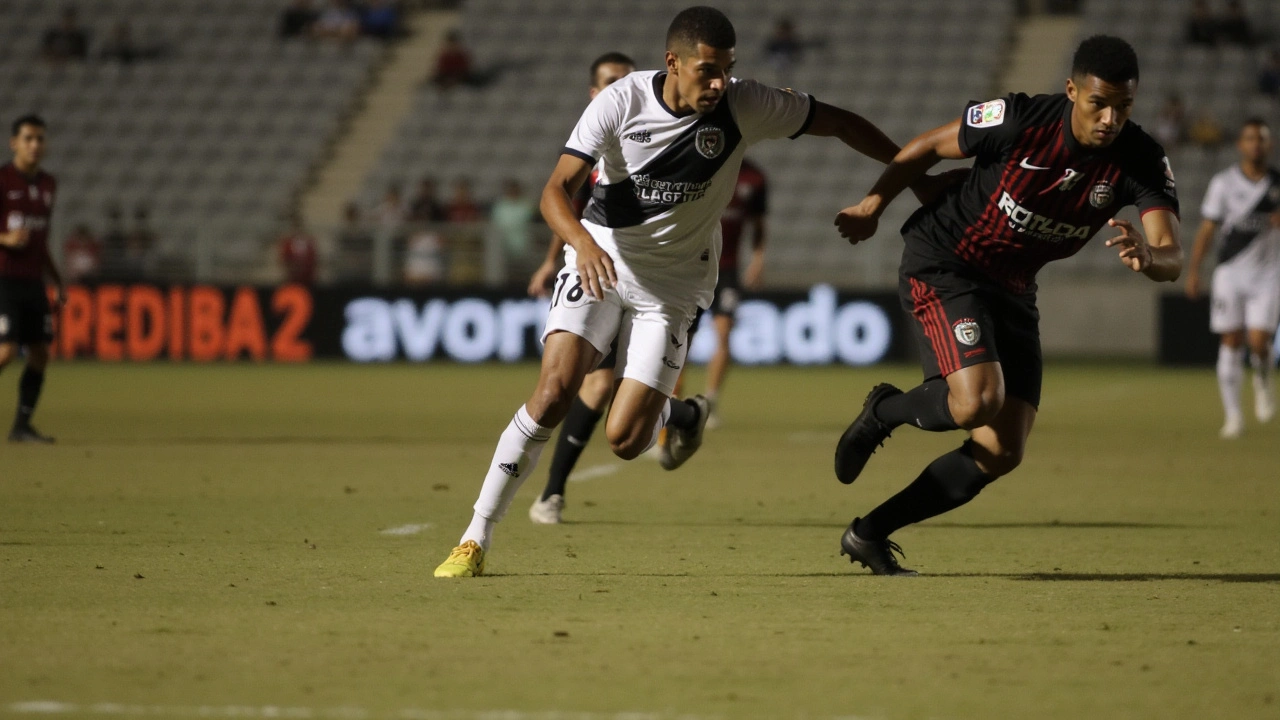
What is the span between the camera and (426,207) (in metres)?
25.1

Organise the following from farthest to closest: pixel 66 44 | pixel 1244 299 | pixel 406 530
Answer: pixel 66 44
pixel 1244 299
pixel 406 530

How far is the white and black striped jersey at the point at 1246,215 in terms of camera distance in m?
13.7

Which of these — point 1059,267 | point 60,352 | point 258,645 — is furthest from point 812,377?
point 258,645

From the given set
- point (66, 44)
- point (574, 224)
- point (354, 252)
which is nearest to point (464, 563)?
point (574, 224)

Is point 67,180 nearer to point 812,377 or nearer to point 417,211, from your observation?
point 417,211

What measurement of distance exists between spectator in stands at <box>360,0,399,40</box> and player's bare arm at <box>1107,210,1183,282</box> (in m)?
27.0

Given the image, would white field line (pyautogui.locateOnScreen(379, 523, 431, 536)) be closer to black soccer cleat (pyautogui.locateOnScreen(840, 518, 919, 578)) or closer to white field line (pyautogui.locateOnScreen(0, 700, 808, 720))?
black soccer cleat (pyautogui.locateOnScreen(840, 518, 919, 578))

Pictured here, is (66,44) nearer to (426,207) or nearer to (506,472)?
(426,207)

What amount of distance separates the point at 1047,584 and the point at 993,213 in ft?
4.49

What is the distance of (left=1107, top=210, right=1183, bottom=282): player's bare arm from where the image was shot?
5586 mm

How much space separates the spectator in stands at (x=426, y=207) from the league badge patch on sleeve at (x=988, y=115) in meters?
19.3

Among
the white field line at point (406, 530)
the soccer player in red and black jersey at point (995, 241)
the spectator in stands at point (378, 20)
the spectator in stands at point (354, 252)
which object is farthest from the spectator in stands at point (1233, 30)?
the white field line at point (406, 530)

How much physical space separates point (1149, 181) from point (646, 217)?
1.82 metres

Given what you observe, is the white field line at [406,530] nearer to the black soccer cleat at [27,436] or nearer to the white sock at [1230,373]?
the black soccer cleat at [27,436]
